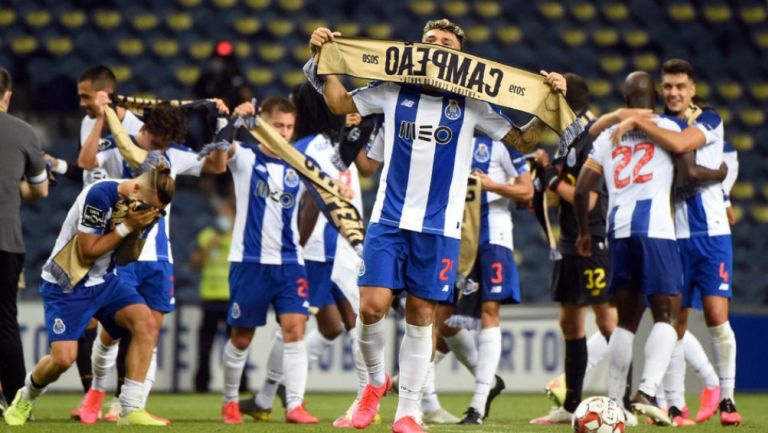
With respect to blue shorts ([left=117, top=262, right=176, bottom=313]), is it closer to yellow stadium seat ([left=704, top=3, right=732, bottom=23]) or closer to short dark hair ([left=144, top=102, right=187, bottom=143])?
short dark hair ([left=144, top=102, right=187, bottom=143])

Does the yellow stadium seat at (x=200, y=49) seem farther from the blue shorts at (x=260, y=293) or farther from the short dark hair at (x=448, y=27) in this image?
the short dark hair at (x=448, y=27)

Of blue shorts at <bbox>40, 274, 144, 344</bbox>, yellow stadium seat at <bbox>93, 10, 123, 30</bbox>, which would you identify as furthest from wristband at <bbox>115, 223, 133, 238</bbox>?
yellow stadium seat at <bbox>93, 10, 123, 30</bbox>

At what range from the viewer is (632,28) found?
16.6 meters

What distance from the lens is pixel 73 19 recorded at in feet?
52.7

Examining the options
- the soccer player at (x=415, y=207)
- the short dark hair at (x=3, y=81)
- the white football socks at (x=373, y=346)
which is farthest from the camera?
the short dark hair at (x=3, y=81)

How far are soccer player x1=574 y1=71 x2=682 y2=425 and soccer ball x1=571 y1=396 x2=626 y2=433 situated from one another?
116cm

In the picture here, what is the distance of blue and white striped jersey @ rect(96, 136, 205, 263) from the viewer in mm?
7488

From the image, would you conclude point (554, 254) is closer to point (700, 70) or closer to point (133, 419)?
point (133, 419)

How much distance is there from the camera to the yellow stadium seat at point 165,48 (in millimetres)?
15992

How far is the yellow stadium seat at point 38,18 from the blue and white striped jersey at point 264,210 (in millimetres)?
8907

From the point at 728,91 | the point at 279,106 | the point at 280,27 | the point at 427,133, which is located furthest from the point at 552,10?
the point at 427,133

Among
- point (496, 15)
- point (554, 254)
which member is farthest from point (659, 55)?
point (554, 254)

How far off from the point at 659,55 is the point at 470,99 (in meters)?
10.8

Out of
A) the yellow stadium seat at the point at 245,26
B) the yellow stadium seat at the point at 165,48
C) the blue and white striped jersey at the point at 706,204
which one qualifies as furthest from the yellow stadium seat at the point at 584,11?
the blue and white striped jersey at the point at 706,204
